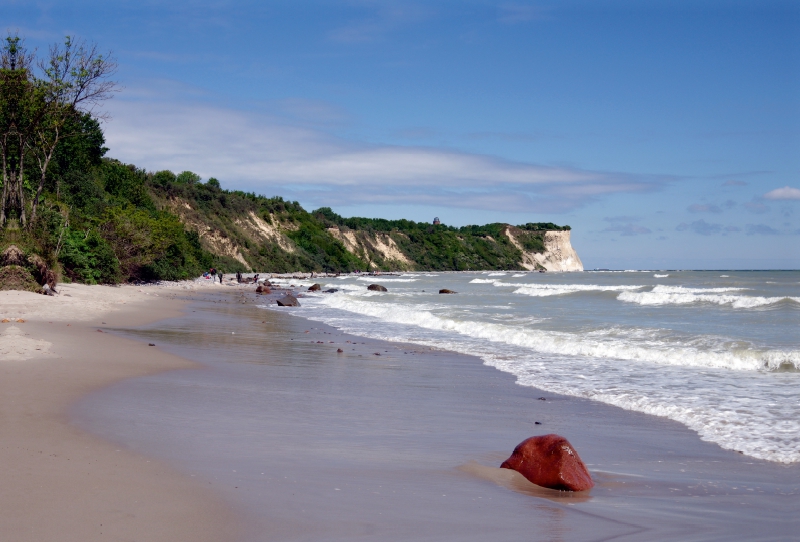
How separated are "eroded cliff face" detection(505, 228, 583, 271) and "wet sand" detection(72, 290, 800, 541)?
14336 cm

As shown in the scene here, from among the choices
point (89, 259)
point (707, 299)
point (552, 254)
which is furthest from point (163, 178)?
point (552, 254)

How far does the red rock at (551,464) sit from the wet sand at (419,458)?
0.42ft

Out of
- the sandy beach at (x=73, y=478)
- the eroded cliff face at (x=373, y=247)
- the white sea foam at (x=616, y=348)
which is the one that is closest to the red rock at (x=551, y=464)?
the sandy beach at (x=73, y=478)

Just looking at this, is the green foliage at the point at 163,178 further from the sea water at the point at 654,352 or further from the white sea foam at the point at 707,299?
the white sea foam at the point at 707,299

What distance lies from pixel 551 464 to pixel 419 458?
117cm

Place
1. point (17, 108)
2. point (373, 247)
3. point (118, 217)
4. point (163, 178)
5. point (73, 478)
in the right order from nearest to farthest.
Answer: point (73, 478) < point (17, 108) < point (118, 217) < point (163, 178) < point (373, 247)

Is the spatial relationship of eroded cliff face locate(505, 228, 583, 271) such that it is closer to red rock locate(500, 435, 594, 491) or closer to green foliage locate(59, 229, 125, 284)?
green foliage locate(59, 229, 125, 284)

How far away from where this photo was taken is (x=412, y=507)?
4.38 m

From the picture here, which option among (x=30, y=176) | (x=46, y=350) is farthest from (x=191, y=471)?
(x=30, y=176)

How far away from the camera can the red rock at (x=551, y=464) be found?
507cm

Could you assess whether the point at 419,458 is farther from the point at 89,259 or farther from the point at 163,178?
the point at 163,178

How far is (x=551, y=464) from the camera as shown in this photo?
5164 millimetres

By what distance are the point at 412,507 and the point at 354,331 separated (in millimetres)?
14134

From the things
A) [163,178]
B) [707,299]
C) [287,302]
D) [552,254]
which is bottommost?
[287,302]
